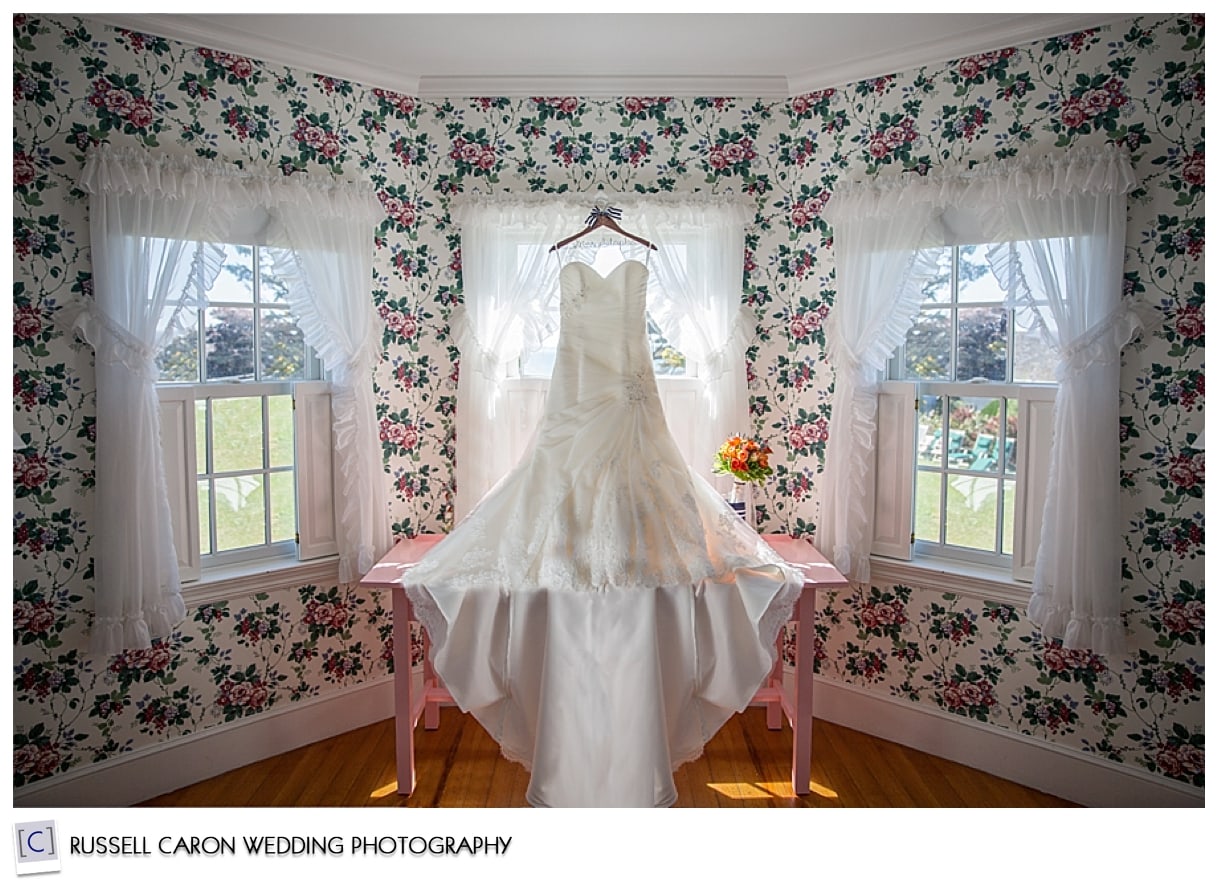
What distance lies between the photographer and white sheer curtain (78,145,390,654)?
2750mm

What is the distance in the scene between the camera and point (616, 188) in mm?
3588

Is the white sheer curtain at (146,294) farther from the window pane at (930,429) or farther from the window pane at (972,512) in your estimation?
the window pane at (972,512)

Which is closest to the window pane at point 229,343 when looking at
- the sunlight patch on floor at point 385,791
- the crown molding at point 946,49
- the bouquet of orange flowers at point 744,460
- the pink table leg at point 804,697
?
the sunlight patch on floor at point 385,791

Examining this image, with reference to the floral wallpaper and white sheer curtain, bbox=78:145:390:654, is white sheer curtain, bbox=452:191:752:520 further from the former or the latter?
white sheer curtain, bbox=78:145:390:654

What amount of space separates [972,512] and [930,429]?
1.26 feet

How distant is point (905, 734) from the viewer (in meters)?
3.38

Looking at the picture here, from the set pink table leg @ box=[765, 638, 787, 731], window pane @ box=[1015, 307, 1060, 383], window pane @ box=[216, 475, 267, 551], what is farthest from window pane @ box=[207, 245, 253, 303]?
window pane @ box=[1015, 307, 1060, 383]

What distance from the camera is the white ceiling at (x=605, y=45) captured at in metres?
2.89

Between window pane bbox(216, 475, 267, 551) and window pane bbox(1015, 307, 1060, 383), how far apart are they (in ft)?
10.3

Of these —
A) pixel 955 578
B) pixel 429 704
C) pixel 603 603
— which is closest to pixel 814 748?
pixel 955 578

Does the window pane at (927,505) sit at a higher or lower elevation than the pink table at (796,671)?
higher
